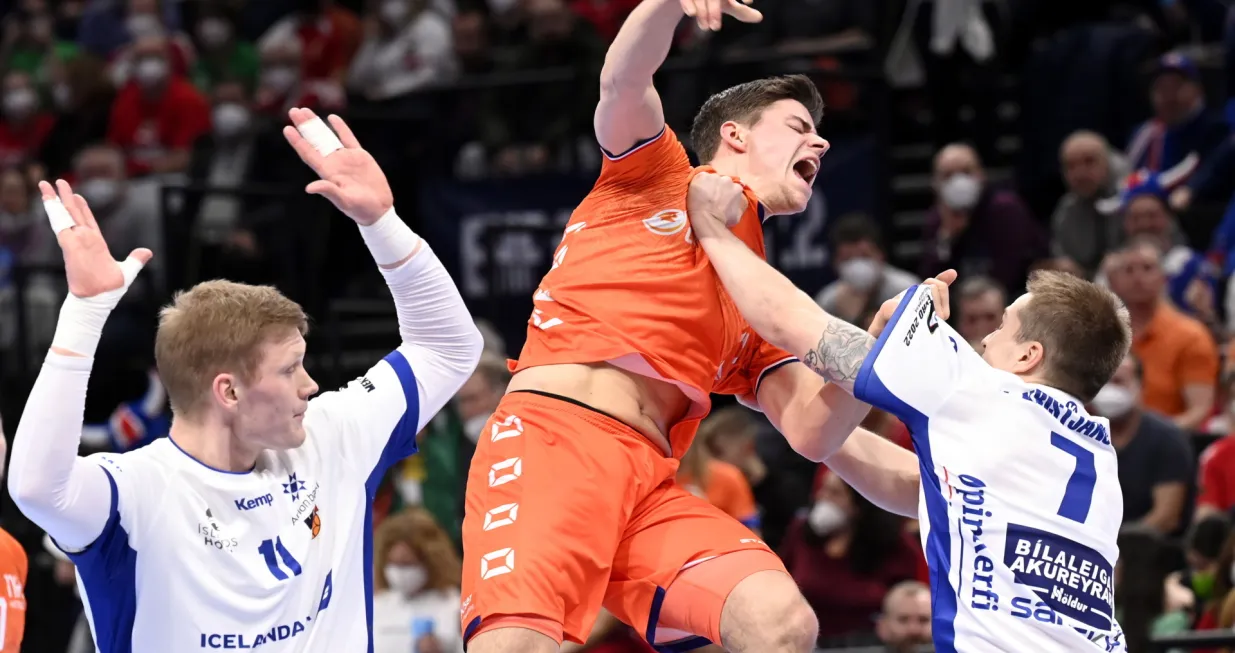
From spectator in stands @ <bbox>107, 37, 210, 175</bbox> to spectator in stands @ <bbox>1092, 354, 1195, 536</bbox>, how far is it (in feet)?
24.5

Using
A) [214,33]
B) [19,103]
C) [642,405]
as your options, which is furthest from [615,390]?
[19,103]

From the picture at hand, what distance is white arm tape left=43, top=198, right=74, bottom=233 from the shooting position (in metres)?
3.85

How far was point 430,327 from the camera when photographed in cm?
443

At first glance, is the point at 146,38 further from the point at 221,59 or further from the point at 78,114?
the point at 78,114

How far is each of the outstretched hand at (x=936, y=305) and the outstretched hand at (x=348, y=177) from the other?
123 centimetres

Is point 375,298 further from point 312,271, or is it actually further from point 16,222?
point 16,222

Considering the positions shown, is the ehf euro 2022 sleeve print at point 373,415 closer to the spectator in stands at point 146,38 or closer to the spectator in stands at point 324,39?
the spectator in stands at point 324,39

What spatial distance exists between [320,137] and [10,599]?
133 cm

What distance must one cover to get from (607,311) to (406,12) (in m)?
8.66

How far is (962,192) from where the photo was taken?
9.87m

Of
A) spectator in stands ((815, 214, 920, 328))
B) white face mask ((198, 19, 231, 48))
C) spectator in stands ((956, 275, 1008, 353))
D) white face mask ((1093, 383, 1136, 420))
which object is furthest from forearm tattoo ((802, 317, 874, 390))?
white face mask ((198, 19, 231, 48))

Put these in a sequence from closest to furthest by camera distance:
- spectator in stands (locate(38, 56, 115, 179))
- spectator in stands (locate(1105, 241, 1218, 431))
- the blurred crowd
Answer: the blurred crowd
spectator in stands (locate(1105, 241, 1218, 431))
spectator in stands (locate(38, 56, 115, 179))

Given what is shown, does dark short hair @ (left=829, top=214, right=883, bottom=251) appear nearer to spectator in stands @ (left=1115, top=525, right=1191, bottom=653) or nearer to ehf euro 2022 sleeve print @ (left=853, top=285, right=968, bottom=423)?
spectator in stands @ (left=1115, top=525, right=1191, bottom=653)

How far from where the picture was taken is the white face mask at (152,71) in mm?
12938
